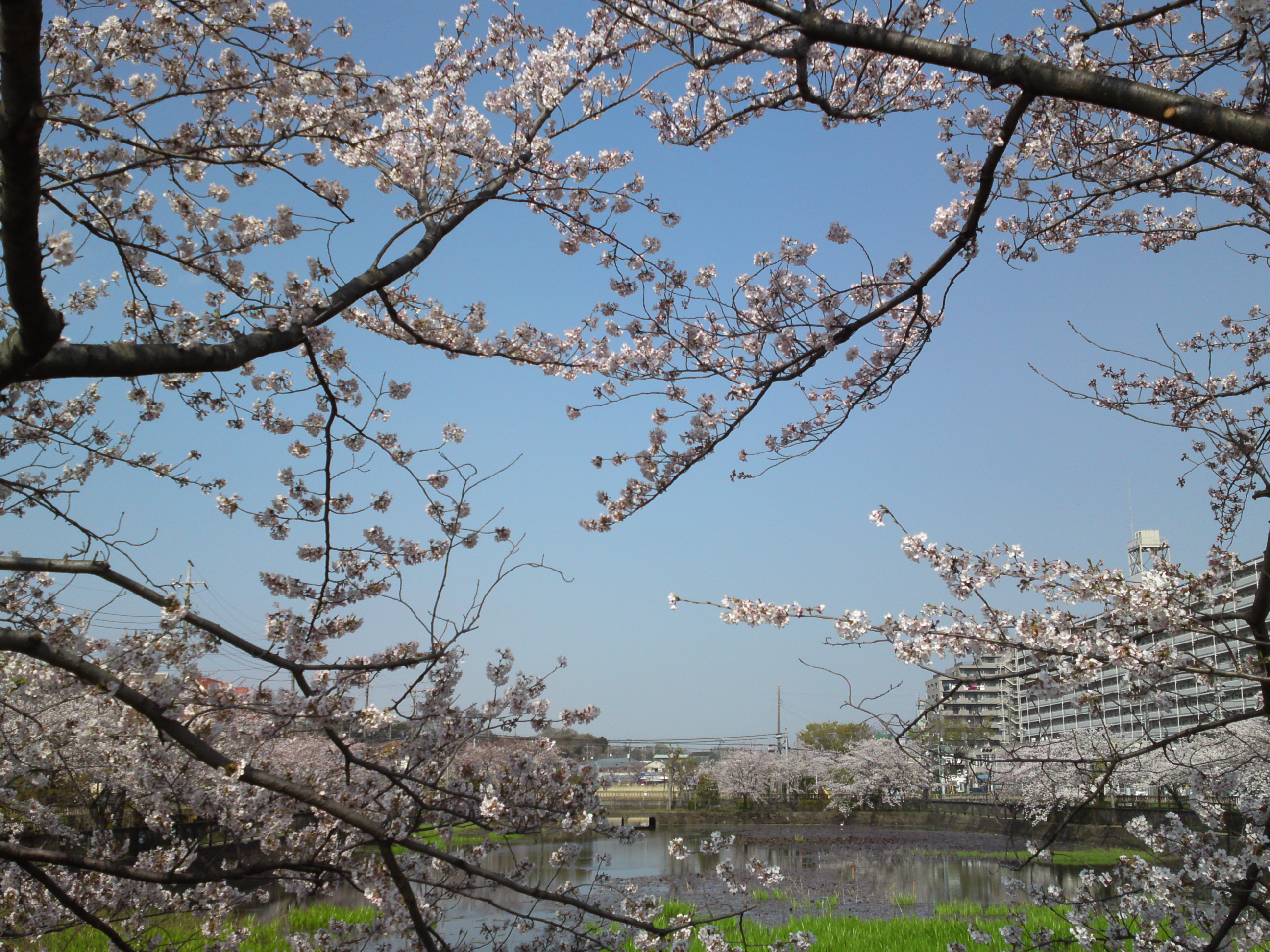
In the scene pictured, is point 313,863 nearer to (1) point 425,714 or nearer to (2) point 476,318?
(1) point 425,714

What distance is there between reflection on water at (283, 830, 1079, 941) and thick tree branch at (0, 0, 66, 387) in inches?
296

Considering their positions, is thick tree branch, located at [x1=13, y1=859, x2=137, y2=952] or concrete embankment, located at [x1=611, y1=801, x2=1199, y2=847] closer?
thick tree branch, located at [x1=13, y1=859, x2=137, y2=952]

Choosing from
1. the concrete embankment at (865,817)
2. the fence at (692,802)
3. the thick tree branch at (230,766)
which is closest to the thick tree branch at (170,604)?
the thick tree branch at (230,766)

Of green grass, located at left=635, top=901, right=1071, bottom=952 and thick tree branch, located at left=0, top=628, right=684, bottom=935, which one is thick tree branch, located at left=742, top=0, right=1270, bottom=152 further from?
green grass, located at left=635, top=901, right=1071, bottom=952

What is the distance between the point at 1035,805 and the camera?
8141 millimetres

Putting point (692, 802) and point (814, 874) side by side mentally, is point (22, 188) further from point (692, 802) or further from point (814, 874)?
point (692, 802)

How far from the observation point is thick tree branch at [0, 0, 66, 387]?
5.56 feet

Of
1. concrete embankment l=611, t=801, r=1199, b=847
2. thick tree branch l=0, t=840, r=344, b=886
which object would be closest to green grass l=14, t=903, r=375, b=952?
thick tree branch l=0, t=840, r=344, b=886

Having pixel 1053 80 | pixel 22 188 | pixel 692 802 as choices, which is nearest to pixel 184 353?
pixel 22 188

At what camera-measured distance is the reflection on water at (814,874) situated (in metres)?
10.9

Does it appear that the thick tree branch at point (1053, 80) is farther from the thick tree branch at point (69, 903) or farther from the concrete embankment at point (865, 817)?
the concrete embankment at point (865, 817)

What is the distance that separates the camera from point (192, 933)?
483 cm

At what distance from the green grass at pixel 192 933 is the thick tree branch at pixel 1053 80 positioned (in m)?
4.04

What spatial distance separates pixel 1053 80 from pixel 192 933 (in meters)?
6.15
